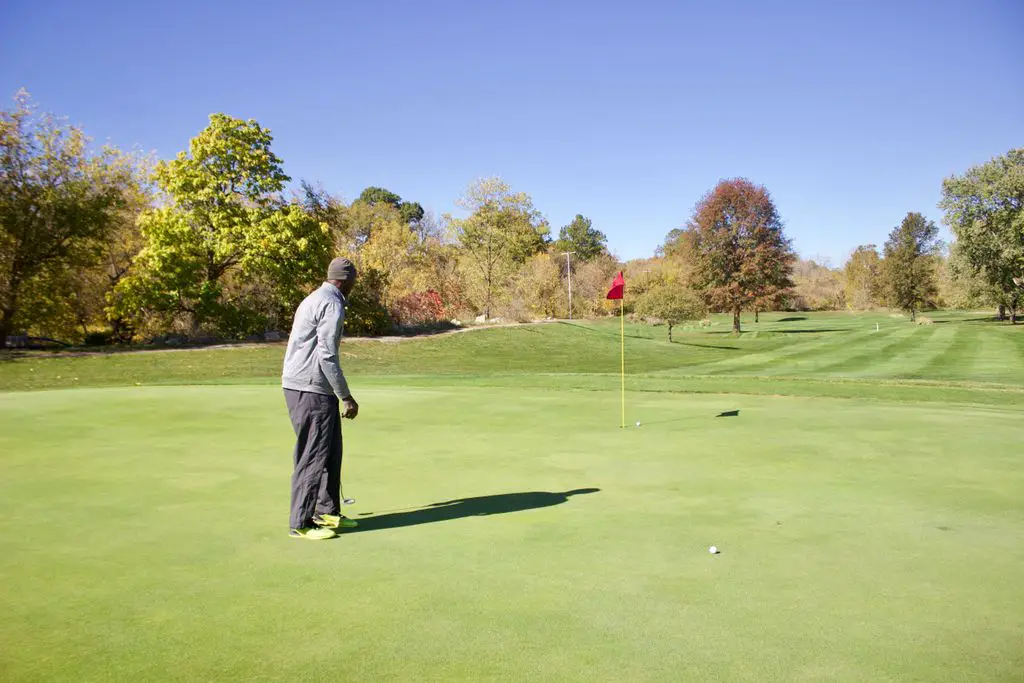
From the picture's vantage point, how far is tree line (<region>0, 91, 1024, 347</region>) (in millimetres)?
31438

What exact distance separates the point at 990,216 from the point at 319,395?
56.3 metres

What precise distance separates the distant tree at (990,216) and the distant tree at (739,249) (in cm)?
1139

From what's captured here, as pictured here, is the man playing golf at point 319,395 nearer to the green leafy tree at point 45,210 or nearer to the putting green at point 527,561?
the putting green at point 527,561

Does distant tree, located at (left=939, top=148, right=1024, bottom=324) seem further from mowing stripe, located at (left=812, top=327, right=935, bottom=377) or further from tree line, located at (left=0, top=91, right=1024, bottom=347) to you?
mowing stripe, located at (left=812, top=327, right=935, bottom=377)

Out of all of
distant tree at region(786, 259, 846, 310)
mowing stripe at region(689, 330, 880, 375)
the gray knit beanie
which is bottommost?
mowing stripe at region(689, 330, 880, 375)

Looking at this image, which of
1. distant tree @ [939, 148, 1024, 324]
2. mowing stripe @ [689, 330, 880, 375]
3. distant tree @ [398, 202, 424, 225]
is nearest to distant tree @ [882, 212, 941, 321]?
distant tree @ [939, 148, 1024, 324]

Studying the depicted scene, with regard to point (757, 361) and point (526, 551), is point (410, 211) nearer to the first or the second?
point (757, 361)

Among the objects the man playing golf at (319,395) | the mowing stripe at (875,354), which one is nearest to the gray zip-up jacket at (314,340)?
the man playing golf at (319,395)

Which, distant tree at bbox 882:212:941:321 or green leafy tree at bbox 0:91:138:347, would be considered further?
distant tree at bbox 882:212:941:321

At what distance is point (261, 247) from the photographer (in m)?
31.8

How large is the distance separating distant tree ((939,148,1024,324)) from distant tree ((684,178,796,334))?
11393mm

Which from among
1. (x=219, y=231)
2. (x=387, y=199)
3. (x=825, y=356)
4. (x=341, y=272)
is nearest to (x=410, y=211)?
(x=387, y=199)

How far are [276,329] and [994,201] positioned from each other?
158 ft

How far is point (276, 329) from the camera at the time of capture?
37000 mm
